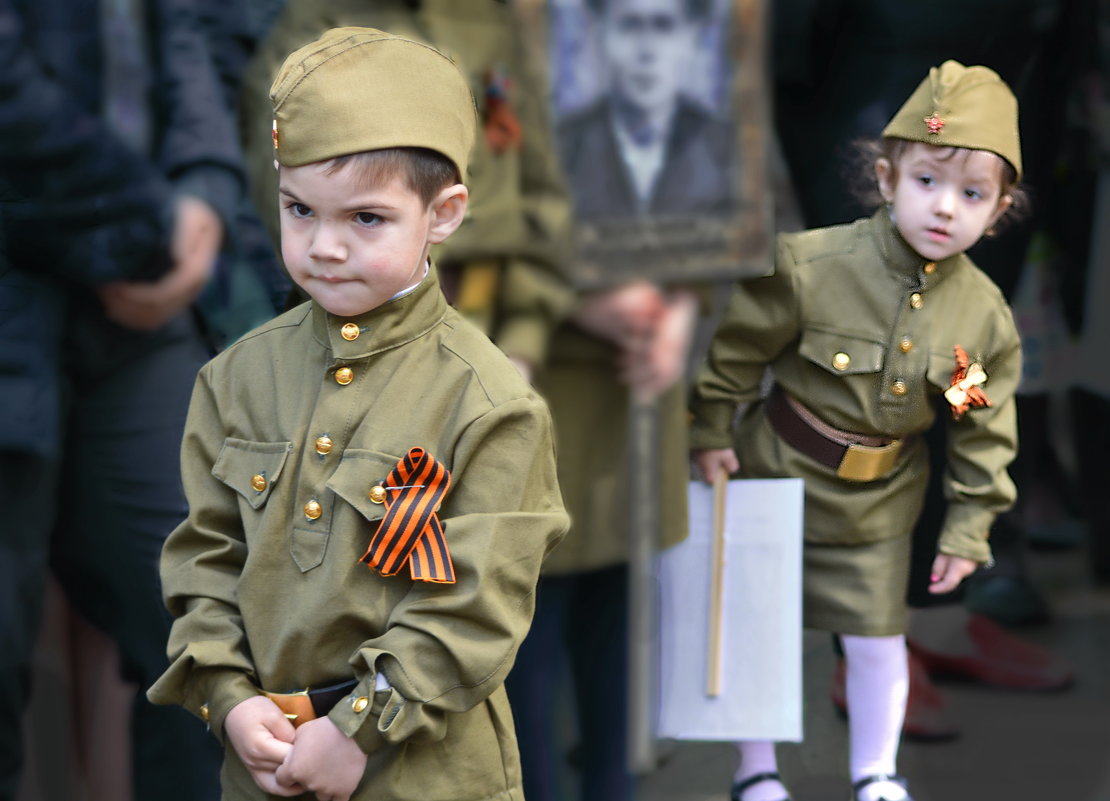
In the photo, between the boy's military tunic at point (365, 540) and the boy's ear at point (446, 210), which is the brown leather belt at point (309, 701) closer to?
the boy's military tunic at point (365, 540)

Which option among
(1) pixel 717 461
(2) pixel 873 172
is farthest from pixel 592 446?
(2) pixel 873 172

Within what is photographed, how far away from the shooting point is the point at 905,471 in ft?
9.46

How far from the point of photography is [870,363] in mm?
2748

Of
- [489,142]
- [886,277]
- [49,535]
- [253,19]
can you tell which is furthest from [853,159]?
[49,535]

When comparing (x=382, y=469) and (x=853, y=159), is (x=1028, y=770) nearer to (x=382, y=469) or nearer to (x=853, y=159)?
(x=853, y=159)

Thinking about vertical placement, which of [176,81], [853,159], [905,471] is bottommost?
[905,471]

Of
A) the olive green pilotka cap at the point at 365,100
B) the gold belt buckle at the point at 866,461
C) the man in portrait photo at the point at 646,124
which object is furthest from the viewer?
the gold belt buckle at the point at 866,461

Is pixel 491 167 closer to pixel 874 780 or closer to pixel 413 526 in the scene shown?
pixel 413 526

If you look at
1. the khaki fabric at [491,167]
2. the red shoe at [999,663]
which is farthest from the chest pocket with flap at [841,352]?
the red shoe at [999,663]

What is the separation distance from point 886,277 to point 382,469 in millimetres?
1256

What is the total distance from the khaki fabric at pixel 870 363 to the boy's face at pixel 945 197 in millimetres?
59

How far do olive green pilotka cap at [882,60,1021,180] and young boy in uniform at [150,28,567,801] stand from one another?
1.07 m

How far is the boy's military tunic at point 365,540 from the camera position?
6.00ft

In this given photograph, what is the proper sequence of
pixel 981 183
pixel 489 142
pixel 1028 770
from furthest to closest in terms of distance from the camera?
pixel 1028 770 < pixel 981 183 < pixel 489 142
